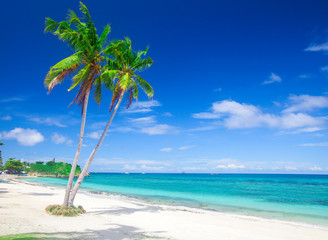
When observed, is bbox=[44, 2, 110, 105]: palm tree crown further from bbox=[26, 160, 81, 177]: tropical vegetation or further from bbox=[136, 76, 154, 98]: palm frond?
bbox=[26, 160, 81, 177]: tropical vegetation

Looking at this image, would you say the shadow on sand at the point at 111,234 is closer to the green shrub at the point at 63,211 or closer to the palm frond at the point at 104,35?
the green shrub at the point at 63,211

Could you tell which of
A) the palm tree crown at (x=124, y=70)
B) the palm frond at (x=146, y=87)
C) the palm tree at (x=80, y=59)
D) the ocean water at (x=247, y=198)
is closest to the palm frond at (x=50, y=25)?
the palm tree at (x=80, y=59)

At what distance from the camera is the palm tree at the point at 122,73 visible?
451 inches

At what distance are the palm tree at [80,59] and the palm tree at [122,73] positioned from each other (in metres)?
0.58

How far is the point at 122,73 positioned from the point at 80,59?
2.49 meters

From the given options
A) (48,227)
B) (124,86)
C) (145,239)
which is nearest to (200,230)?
(145,239)

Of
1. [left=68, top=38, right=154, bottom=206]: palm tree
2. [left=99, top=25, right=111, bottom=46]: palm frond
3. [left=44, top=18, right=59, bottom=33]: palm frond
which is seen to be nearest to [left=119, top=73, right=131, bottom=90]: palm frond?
[left=68, top=38, right=154, bottom=206]: palm tree

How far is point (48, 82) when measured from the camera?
11008 millimetres

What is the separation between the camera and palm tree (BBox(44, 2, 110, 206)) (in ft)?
34.6

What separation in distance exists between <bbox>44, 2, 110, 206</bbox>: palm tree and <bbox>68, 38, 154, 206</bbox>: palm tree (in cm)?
58

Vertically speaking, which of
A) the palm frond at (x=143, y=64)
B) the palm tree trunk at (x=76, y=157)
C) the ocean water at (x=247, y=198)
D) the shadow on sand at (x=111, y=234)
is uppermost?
the palm frond at (x=143, y=64)

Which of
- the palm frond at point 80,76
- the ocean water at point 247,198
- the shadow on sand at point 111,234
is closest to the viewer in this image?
the shadow on sand at point 111,234

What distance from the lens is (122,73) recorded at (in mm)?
12648

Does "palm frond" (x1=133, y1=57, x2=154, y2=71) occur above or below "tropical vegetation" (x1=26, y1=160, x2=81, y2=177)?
above
